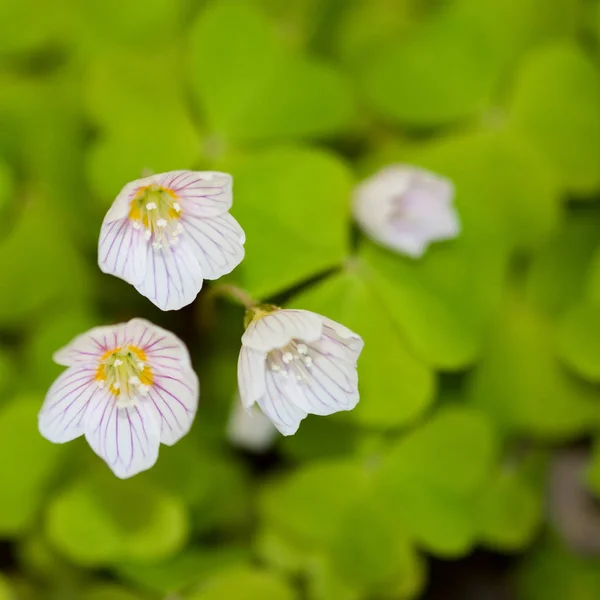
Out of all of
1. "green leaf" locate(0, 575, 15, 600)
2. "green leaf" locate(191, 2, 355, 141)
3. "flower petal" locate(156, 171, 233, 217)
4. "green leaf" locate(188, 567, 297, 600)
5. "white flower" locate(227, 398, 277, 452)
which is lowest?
"green leaf" locate(188, 567, 297, 600)

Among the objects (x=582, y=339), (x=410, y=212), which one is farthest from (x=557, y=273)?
(x=410, y=212)

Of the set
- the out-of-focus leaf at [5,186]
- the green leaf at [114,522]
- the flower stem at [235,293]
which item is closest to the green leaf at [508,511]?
the green leaf at [114,522]

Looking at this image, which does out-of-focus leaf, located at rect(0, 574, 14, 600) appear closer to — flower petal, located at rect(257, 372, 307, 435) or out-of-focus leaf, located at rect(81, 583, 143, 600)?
out-of-focus leaf, located at rect(81, 583, 143, 600)

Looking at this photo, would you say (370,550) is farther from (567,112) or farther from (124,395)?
(567,112)

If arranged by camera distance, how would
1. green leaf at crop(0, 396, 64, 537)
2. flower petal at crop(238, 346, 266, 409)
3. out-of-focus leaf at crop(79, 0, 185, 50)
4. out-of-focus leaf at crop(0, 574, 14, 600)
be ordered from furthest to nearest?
out-of-focus leaf at crop(79, 0, 185, 50), green leaf at crop(0, 396, 64, 537), out-of-focus leaf at crop(0, 574, 14, 600), flower petal at crop(238, 346, 266, 409)

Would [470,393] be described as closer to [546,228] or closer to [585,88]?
[546,228]

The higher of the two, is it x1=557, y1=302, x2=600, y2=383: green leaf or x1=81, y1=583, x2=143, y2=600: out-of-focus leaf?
x1=557, y1=302, x2=600, y2=383: green leaf

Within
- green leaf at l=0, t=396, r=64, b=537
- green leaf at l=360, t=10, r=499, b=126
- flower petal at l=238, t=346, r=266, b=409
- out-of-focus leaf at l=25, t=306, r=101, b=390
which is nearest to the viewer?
flower petal at l=238, t=346, r=266, b=409

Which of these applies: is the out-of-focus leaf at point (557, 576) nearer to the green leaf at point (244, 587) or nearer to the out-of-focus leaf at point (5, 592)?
the green leaf at point (244, 587)

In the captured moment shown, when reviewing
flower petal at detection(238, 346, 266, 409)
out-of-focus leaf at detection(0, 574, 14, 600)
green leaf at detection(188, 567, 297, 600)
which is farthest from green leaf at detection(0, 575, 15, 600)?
flower petal at detection(238, 346, 266, 409)
